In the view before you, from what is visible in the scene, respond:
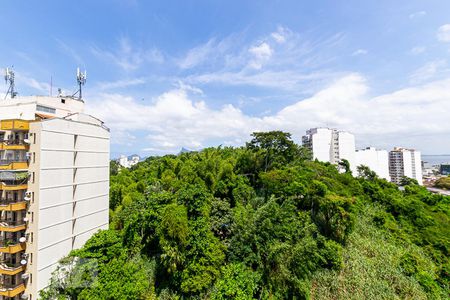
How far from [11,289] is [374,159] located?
7132 centimetres

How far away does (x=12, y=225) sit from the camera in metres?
12.8

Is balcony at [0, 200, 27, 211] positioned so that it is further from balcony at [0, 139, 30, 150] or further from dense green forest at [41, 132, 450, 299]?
dense green forest at [41, 132, 450, 299]

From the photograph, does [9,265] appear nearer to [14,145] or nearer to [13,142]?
[14,145]

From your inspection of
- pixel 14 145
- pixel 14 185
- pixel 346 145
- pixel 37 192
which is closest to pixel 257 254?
pixel 37 192

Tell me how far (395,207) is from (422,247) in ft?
14.0

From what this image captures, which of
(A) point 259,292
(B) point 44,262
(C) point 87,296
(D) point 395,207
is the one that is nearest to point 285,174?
(A) point 259,292

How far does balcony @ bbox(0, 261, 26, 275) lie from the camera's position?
12.3m

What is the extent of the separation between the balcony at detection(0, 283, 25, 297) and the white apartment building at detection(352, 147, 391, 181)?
6567 cm

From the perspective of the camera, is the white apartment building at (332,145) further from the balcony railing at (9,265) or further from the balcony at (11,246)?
the balcony railing at (9,265)

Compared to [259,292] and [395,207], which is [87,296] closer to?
[259,292]

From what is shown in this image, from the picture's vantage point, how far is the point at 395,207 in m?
21.2

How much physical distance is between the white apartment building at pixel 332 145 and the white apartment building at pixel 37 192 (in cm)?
4825

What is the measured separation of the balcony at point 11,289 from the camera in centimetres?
1197

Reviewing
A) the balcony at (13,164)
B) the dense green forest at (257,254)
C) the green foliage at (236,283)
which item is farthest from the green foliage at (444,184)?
the balcony at (13,164)
